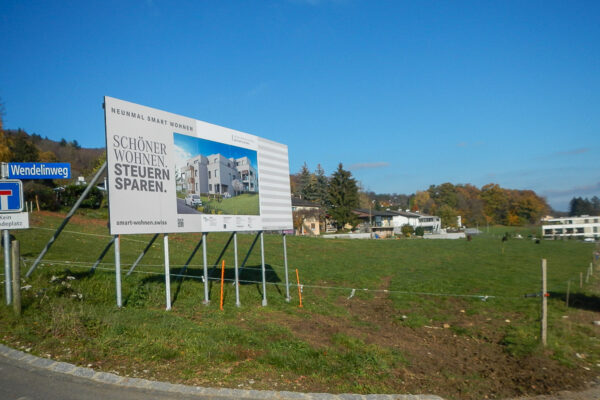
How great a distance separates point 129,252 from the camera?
23172mm

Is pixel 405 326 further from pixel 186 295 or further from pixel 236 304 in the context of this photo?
pixel 186 295

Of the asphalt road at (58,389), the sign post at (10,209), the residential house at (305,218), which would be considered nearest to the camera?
the asphalt road at (58,389)

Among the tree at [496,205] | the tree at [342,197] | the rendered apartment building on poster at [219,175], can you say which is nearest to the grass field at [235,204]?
the rendered apartment building on poster at [219,175]

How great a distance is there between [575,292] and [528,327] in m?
7.99

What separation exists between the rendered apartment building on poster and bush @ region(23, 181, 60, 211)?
30.7 meters

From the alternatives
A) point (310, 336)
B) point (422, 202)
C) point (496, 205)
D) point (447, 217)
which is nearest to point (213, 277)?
point (310, 336)

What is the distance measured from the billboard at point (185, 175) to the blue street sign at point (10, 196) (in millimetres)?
1788

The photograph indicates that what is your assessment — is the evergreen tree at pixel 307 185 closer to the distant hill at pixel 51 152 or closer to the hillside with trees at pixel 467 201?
the hillside with trees at pixel 467 201

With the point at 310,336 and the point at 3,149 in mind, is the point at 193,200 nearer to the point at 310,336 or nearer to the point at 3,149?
the point at 310,336

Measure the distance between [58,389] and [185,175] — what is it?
22.1 feet

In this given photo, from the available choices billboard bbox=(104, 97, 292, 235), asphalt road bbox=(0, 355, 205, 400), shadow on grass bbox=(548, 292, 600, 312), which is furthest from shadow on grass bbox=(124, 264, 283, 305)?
shadow on grass bbox=(548, 292, 600, 312)

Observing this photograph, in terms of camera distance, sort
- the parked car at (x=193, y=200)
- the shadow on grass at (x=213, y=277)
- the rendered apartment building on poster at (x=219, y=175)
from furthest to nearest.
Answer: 1. the shadow on grass at (x=213, y=277)
2. the rendered apartment building on poster at (x=219, y=175)
3. the parked car at (x=193, y=200)

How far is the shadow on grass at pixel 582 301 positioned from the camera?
14911 millimetres

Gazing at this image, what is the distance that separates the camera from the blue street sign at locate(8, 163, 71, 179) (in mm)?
9141
